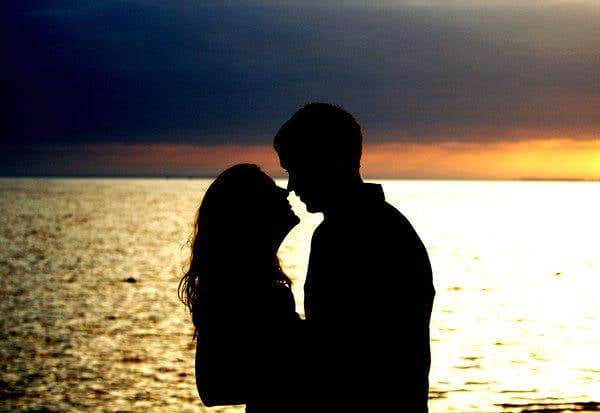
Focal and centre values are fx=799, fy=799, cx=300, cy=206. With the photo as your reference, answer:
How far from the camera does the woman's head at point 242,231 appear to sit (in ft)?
11.0

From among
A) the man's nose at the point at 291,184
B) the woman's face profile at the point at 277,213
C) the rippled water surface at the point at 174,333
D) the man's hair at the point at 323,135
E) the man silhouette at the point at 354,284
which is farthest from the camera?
the rippled water surface at the point at 174,333

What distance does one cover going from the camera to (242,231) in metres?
3.40

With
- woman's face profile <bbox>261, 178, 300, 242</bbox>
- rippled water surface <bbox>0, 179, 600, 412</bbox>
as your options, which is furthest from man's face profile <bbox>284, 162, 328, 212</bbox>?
rippled water surface <bbox>0, 179, 600, 412</bbox>

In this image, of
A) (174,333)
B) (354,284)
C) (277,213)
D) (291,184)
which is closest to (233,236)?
(277,213)

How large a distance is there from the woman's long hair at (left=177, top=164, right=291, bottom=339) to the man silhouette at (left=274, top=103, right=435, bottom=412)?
1.03 feet

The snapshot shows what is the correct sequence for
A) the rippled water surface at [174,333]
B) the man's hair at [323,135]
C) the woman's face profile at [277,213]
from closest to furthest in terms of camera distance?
1. the man's hair at [323,135]
2. the woman's face profile at [277,213]
3. the rippled water surface at [174,333]

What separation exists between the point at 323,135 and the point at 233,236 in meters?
0.62

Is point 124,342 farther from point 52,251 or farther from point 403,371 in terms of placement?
point 52,251

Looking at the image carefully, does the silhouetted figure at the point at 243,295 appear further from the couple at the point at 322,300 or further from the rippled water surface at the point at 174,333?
the rippled water surface at the point at 174,333

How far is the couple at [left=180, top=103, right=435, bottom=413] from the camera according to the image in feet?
9.63

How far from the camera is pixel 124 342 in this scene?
14.6m

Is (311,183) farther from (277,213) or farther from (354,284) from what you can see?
(354,284)

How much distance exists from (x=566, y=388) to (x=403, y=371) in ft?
29.5

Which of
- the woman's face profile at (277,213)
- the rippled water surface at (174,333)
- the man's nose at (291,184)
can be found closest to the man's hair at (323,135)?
the man's nose at (291,184)
